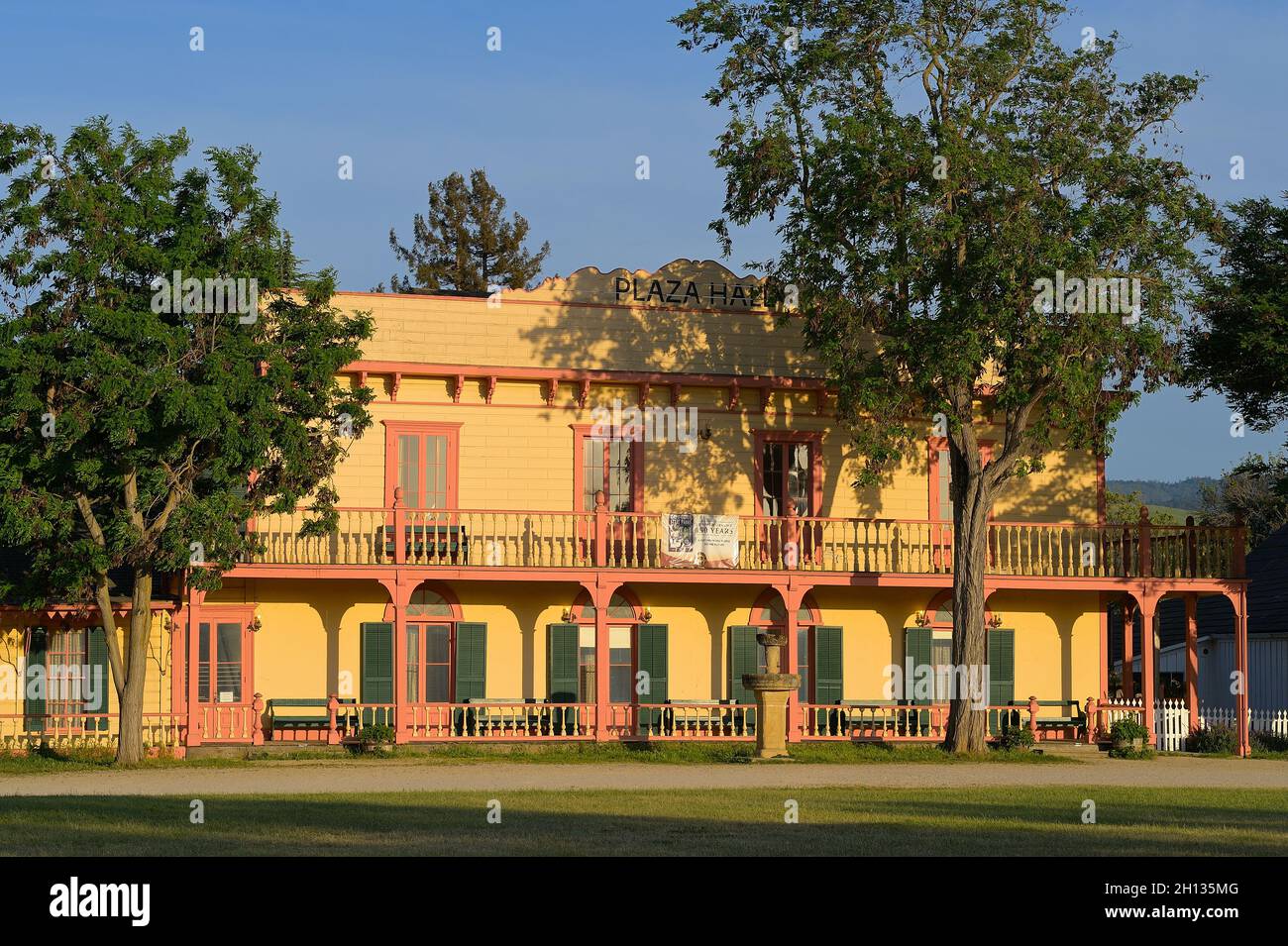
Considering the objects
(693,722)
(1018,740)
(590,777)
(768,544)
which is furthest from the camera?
(693,722)

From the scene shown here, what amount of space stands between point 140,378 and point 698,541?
964 centimetres

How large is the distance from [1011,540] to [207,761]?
14.4m

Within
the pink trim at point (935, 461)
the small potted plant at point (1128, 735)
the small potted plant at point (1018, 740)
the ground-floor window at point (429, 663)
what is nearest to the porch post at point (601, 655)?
the ground-floor window at point (429, 663)

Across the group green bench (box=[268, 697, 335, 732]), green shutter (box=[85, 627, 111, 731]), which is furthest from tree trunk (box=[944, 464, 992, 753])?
green shutter (box=[85, 627, 111, 731])

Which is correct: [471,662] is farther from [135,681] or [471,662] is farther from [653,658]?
[135,681]

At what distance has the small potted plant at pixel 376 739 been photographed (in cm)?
3019

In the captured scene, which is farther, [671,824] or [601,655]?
[601,655]

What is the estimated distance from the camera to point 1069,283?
29.2 m

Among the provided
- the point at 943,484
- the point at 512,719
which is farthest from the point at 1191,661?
the point at 512,719

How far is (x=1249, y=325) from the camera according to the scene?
33.5 m

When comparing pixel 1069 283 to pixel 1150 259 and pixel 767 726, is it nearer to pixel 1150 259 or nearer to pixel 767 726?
pixel 1150 259
